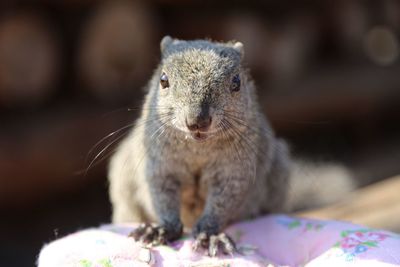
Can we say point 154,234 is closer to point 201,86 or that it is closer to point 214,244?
point 214,244

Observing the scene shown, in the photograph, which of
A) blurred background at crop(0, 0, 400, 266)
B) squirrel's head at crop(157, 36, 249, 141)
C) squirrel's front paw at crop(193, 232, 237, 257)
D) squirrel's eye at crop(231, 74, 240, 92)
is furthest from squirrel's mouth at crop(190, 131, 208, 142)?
blurred background at crop(0, 0, 400, 266)

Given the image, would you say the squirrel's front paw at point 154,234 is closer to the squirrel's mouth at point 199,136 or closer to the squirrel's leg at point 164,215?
the squirrel's leg at point 164,215

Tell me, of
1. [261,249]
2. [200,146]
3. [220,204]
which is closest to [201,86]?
[200,146]

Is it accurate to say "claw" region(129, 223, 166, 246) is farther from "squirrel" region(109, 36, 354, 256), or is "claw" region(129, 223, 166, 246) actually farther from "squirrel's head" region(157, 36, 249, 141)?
"squirrel's head" region(157, 36, 249, 141)

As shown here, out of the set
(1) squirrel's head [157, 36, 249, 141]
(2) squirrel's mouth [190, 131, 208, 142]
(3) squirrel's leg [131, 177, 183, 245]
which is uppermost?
(1) squirrel's head [157, 36, 249, 141]

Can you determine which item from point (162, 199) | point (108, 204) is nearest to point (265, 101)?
point (108, 204)

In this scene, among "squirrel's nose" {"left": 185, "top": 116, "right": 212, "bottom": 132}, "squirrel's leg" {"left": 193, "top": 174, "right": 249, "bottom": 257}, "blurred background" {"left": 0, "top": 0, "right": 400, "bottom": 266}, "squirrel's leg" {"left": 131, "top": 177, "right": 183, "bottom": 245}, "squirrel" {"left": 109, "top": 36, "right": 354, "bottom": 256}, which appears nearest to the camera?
"squirrel's nose" {"left": 185, "top": 116, "right": 212, "bottom": 132}
